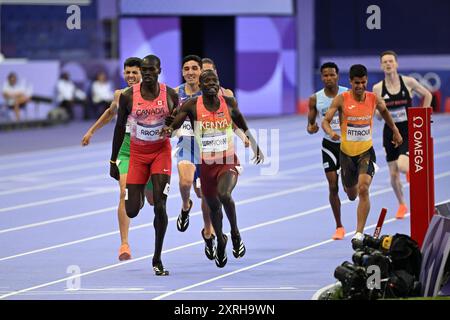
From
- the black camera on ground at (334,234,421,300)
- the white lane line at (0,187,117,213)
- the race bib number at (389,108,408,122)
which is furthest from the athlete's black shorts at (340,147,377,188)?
the white lane line at (0,187,117,213)

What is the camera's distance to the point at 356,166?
13664mm

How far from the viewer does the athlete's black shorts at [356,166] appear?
44.2 ft

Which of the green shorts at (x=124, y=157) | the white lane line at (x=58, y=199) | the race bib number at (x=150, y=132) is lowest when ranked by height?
the white lane line at (x=58, y=199)

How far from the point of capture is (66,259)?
1297 cm

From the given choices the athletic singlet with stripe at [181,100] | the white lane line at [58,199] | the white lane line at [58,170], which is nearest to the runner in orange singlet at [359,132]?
the athletic singlet with stripe at [181,100]

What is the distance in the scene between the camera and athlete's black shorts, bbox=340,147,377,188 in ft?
44.2

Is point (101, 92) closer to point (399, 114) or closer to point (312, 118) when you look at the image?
point (399, 114)

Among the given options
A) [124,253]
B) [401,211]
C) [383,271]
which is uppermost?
[383,271]

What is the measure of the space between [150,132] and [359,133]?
263 cm

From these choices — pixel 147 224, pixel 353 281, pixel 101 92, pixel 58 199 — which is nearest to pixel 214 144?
pixel 353 281

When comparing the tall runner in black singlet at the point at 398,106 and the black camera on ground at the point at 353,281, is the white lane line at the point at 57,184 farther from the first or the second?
the black camera on ground at the point at 353,281

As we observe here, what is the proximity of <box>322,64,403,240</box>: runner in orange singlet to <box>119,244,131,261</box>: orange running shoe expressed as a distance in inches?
92.9

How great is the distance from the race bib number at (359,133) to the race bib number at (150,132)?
2.51m

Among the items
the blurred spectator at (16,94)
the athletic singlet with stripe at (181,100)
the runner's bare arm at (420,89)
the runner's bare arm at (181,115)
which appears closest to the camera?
the runner's bare arm at (181,115)
